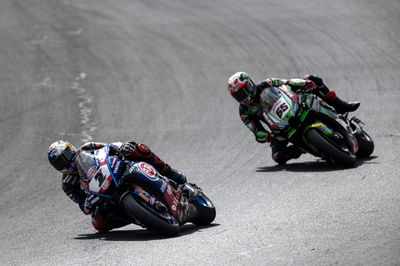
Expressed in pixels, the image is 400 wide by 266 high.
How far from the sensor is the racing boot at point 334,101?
12.5 meters

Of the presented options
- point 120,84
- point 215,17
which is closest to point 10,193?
point 120,84

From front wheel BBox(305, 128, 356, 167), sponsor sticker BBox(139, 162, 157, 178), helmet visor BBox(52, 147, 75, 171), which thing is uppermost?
sponsor sticker BBox(139, 162, 157, 178)

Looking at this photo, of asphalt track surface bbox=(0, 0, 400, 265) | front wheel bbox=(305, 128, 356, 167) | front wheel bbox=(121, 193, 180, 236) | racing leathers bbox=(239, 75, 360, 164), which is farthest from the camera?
racing leathers bbox=(239, 75, 360, 164)

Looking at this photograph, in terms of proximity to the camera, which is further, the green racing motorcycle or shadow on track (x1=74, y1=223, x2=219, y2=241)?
the green racing motorcycle

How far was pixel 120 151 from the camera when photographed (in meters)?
9.00

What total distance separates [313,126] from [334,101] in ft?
3.99

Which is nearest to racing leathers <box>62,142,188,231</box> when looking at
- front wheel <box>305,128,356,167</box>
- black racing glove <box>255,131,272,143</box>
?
front wheel <box>305,128,356,167</box>

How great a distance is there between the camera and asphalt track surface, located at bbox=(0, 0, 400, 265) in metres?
8.06

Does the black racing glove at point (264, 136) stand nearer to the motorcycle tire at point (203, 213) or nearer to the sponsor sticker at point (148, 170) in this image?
the motorcycle tire at point (203, 213)

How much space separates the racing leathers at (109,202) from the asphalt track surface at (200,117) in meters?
0.21

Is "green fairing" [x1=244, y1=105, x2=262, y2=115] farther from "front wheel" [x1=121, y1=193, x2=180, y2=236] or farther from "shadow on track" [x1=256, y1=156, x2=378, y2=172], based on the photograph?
"front wheel" [x1=121, y1=193, x2=180, y2=236]

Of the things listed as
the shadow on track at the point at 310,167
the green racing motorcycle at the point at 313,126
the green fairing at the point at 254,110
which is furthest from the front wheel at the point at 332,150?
the green fairing at the point at 254,110

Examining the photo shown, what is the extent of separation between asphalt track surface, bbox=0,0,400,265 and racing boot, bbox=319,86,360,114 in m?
0.84

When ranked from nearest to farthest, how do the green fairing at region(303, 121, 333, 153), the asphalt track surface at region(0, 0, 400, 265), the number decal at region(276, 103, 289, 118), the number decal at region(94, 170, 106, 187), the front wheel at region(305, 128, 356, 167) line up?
the asphalt track surface at region(0, 0, 400, 265), the number decal at region(94, 170, 106, 187), the front wheel at region(305, 128, 356, 167), the green fairing at region(303, 121, 333, 153), the number decal at region(276, 103, 289, 118)
